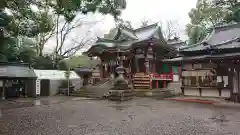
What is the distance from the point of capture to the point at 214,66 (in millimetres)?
16016

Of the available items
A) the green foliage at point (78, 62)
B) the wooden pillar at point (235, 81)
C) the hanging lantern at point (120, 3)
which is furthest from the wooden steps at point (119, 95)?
the green foliage at point (78, 62)

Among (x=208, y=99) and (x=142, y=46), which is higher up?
(x=142, y=46)

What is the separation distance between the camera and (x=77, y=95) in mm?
21500

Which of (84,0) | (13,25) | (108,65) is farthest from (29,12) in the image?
(108,65)

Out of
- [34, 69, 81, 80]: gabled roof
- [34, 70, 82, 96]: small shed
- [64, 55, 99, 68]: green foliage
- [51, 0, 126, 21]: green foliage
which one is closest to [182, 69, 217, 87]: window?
[51, 0, 126, 21]: green foliage

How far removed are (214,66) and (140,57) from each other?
345 inches

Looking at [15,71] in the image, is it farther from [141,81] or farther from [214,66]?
[214,66]

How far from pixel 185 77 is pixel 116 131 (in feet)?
41.5

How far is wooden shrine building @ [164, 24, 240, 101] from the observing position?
14.9 meters

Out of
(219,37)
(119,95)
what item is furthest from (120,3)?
(219,37)

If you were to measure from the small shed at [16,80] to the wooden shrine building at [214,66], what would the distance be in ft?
45.8

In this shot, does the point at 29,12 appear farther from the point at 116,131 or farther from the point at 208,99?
the point at 208,99

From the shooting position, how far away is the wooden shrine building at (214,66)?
14859mm

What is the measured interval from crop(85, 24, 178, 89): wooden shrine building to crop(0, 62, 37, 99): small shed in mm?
8462
